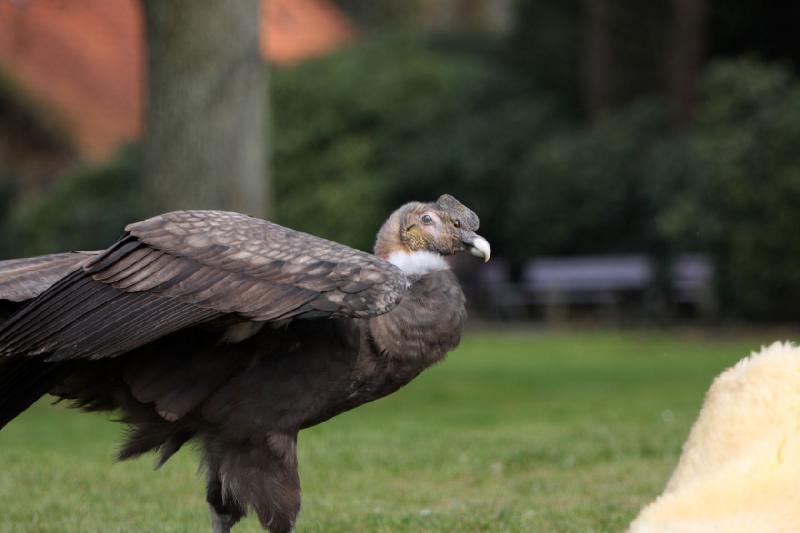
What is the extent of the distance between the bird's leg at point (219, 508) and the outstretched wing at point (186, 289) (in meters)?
0.94

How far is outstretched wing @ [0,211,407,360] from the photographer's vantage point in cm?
551

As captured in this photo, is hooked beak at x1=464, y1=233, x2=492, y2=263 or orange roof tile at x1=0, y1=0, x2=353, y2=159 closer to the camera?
hooked beak at x1=464, y1=233, x2=492, y2=263

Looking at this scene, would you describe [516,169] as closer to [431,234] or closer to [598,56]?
[598,56]

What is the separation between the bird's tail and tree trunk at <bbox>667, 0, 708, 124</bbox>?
23.3 meters

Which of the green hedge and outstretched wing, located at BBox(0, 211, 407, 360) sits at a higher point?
outstretched wing, located at BBox(0, 211, 407, 360)

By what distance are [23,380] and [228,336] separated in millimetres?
951

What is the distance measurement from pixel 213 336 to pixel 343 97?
3001cm

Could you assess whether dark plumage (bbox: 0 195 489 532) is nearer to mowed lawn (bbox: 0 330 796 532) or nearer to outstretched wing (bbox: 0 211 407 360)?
outstretched wing (bbox: 0 211 407 360)

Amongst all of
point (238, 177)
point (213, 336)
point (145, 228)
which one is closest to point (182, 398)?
point (213, 336)

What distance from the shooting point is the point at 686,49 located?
91.5 feet

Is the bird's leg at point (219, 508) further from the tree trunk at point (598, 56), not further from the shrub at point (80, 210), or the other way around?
the shrub at point (80, 210)

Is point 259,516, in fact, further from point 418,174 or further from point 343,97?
point 343,97

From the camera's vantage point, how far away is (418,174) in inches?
1303

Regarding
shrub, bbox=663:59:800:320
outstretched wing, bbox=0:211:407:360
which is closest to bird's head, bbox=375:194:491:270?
outstretched wing, bbox=0:211:407:360
